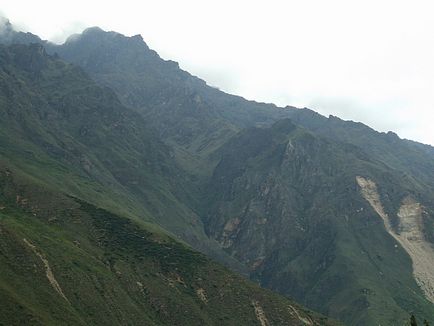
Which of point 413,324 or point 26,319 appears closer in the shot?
point 413,324

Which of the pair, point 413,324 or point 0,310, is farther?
point 0,310

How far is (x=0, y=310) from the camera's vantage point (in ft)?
650

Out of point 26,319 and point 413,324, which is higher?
point 413,324

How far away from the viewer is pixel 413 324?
98.2m

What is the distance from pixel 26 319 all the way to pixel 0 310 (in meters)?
8.84

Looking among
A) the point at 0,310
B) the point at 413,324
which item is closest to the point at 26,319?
the point at 0,310

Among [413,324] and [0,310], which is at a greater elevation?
[413,324]

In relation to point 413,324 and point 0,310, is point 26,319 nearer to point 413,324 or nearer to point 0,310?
point 0,310

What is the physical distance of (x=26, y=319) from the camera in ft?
654

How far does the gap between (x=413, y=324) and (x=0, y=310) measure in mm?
144995

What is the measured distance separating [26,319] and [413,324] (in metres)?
141
